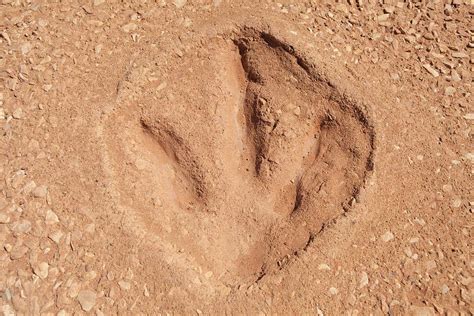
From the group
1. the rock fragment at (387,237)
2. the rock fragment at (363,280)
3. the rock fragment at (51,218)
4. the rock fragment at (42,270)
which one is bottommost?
the rock fragment at (42,270)

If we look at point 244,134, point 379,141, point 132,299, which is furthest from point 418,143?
point 132,299

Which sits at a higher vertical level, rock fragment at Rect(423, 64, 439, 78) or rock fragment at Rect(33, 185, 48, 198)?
rock fragment at Rect(423, 64, 439, 78)

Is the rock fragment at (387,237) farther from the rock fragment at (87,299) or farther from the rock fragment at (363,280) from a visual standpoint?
the rock fragment at (87,299)

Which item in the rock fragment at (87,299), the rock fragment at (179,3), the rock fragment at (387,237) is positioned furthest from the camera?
the rock fragment at (179,3)

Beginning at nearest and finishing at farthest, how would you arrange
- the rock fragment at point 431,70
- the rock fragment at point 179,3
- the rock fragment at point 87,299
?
the rock fragment at point 87,299 < the rock fragment at point 431,70 < the rock fragment at point 179,3

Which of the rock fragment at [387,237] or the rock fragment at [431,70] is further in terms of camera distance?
the rock fragment at [431,70]

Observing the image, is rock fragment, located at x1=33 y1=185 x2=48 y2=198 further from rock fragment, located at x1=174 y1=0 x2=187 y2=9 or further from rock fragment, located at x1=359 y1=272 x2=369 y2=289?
rock fragment, located at x1=359 y1=272 x2=369 y2=289

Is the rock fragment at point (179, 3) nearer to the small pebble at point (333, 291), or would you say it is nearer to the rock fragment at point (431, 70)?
the rock fragment at point (431, 70)

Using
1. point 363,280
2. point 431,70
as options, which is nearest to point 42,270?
point 363,280

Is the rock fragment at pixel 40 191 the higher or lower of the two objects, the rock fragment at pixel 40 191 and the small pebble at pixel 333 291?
the lower

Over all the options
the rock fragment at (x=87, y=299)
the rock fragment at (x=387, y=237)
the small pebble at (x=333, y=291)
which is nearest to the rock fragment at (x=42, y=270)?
the rock fragment at (x=87, y=299)

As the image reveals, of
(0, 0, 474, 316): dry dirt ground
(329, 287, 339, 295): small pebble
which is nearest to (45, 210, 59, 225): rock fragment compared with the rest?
(0, 0, 474, 316): dry dirt ground
